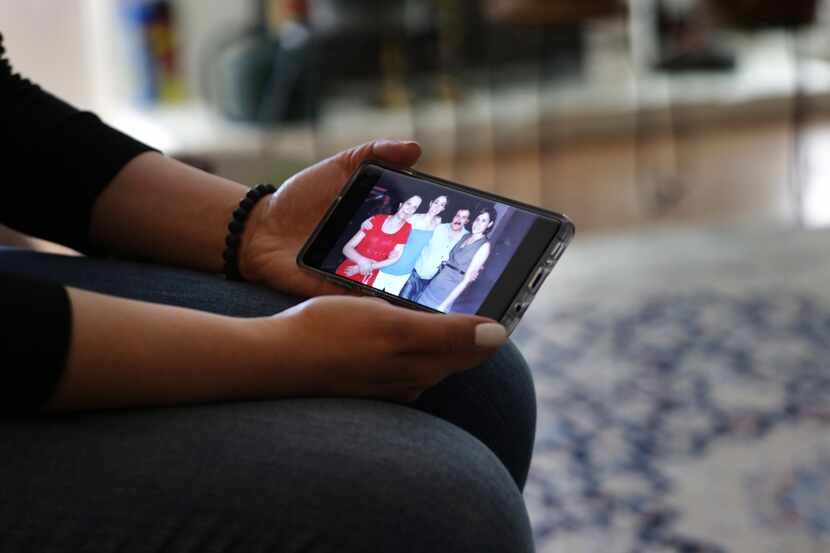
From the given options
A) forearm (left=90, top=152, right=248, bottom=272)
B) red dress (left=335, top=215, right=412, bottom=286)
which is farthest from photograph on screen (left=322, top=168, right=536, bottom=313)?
forearm (left=90, top=152, right=248, bottom=272)

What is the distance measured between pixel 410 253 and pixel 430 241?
16 millimetres

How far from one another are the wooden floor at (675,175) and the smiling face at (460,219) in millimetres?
1875

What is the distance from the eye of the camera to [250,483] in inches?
20.9

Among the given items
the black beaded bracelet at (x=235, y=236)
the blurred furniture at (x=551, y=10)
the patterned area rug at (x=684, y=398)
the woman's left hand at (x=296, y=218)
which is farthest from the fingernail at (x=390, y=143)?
the blurred furniture at (x=551, y=10)

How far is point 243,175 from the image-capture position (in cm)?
179

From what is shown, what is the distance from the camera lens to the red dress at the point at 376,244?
747 millimetres

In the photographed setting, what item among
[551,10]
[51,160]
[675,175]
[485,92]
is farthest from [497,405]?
[485,92]

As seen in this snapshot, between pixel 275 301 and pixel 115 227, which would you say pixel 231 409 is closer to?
pixel 275 301

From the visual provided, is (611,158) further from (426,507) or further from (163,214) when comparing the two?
(426,507)

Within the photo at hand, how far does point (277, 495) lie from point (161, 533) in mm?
59

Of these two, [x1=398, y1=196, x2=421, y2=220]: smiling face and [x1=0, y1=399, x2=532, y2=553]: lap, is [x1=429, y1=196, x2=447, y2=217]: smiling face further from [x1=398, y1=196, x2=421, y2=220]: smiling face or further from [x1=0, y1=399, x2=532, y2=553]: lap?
[x1=0, y1=399, x2=532, y2=553]: lap

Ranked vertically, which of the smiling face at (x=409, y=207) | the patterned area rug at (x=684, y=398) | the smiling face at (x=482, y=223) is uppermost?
the smiling face at (x=409, y=207)

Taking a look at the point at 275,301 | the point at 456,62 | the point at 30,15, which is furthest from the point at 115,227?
the point at 456,62

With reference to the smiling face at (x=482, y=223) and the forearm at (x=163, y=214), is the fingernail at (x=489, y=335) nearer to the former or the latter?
the smiling face at (x=482, y=223)
